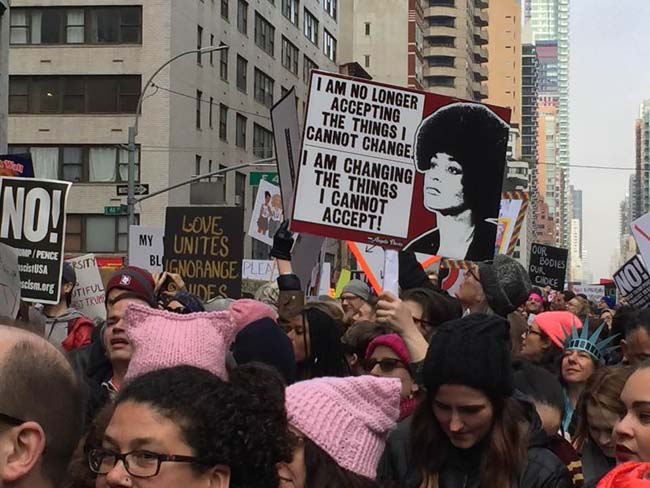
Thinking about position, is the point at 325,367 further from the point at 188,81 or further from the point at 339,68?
the point at 339,68

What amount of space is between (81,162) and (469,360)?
4111 cm

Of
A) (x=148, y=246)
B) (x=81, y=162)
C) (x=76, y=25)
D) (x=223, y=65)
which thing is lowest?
(x=148, y=246)

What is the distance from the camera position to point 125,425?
2.53m

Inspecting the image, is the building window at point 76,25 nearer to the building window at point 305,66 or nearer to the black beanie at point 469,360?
the building window at point 305,66

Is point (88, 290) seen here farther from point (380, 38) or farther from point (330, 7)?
point (380, 38)

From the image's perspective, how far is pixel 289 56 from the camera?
5912 cm

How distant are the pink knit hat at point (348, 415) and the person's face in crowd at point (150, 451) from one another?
2.70ft

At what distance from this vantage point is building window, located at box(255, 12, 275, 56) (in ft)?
176

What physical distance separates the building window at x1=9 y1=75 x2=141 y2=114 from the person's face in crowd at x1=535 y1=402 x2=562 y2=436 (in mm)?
40161

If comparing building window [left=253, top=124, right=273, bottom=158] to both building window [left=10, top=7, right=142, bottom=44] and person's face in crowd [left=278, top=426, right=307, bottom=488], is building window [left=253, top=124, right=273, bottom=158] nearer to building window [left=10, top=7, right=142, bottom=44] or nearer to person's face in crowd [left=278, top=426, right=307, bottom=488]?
building window [left=10, top=7, right=142, bottom=44]

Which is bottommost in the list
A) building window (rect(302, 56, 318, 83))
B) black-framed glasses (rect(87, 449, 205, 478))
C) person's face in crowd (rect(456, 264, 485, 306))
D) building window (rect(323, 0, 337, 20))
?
black-framed glasses (rect(87, 449, 205, 478))

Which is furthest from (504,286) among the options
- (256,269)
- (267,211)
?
(256,269)

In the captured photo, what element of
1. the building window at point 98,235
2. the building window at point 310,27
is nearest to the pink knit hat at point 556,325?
the building window at point 98,235

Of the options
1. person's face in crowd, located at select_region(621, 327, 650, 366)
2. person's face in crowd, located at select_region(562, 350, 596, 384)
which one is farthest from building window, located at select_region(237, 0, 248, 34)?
person's face in crowd, located at select_region(621, 327, 650, 366)
